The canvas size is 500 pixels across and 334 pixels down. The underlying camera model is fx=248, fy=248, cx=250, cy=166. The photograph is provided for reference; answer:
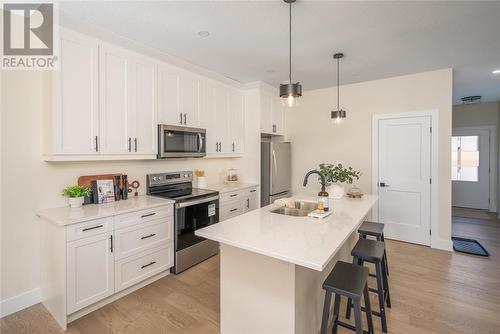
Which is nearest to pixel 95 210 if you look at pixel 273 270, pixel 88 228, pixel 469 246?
pixel 88 228

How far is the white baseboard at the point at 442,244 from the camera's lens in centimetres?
363

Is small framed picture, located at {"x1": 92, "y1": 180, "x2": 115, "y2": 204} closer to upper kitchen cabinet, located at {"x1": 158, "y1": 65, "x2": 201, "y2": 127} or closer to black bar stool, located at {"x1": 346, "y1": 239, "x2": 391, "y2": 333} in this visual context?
Answer: upper kitchen cabinet, located at {"x1": 158, "y1": 65, "x2": 201, "y2": 127}

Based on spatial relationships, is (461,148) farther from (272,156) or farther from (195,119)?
(195,119)

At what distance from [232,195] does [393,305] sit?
7.51ft

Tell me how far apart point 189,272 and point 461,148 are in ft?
23.5

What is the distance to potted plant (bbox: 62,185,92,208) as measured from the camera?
2.40 metres

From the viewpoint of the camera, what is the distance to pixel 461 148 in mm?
6285

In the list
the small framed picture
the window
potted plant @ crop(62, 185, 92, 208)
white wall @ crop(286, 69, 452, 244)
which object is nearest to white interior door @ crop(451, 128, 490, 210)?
the window

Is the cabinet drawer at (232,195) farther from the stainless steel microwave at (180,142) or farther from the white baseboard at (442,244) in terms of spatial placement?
the white baseboard at (442,244)

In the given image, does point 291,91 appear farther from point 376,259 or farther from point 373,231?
point 373,231

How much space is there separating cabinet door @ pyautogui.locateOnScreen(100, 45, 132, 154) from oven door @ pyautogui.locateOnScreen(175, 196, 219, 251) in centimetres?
92

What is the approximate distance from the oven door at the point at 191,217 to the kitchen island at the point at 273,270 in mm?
1133

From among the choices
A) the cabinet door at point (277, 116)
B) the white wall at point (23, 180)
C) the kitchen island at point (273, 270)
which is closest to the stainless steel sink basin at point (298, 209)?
the kitchen island at point (273, 270)

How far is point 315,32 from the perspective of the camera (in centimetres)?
246
